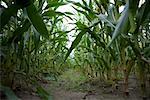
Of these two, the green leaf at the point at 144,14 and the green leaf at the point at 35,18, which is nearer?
the green leaf at the point at 35,18

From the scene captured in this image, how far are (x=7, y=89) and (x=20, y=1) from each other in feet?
0.85

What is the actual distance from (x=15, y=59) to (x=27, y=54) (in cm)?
24

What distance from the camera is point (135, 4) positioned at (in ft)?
2.81

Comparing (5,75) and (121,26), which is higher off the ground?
(121,26)

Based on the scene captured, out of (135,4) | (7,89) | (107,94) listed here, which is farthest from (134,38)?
(7,89)

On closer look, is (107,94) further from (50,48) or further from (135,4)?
(50,48)

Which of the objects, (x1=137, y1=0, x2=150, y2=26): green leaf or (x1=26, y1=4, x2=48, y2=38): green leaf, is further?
(x1=137, y1=0, x2=150, y2=26): green leaf

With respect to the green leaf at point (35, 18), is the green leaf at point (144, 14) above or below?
above

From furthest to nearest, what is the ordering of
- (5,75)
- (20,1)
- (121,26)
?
(5,75), (121,26), (20,1)

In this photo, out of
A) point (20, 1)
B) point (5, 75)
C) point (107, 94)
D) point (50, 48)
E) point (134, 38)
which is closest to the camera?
A: point (20, 1)

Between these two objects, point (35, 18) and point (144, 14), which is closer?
point (35, 18)

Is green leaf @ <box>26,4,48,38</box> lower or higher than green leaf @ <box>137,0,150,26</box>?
lower

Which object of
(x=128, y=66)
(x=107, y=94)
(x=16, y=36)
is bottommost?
(x=107, y=94)

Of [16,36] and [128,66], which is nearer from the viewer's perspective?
[16,36]
